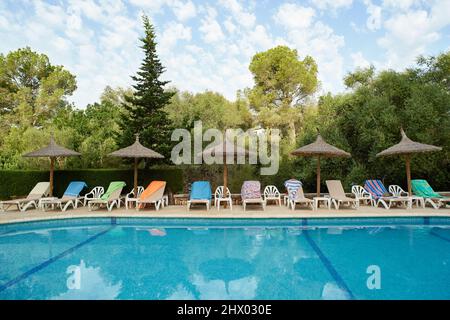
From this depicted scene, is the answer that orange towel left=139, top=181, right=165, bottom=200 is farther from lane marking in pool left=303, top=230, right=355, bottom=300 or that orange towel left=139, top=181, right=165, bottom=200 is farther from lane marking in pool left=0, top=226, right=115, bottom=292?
lane marking in pool left=303, top=230, right=355, bottom=300

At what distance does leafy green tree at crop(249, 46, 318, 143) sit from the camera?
2112 cm

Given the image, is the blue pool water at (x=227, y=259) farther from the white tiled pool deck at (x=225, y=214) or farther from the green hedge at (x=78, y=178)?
the green hedge at (x=78, y=178)

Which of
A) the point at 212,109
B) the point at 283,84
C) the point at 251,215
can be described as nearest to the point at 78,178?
the point at 251,215

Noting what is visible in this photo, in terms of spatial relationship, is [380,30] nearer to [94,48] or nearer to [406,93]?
[406,93]

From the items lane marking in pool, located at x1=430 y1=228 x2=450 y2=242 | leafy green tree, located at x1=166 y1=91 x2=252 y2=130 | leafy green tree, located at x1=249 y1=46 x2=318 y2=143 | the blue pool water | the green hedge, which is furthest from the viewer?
leafy green tree, located at x1=249 y1=46 x2=318 y2=143

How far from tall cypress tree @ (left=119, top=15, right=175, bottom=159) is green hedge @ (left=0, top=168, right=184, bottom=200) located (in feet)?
3.35

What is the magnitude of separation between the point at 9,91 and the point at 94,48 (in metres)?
11.7

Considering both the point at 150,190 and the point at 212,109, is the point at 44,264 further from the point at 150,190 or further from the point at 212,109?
the point at 212,109

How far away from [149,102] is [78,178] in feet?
14.7

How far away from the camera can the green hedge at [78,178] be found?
10.5 metres

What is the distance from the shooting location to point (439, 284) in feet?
12.1

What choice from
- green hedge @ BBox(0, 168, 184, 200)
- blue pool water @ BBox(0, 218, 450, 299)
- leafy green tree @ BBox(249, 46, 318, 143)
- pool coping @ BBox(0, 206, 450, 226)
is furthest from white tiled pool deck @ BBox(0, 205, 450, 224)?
leafy green tree @ BBox(249, 46, 318, 143)
